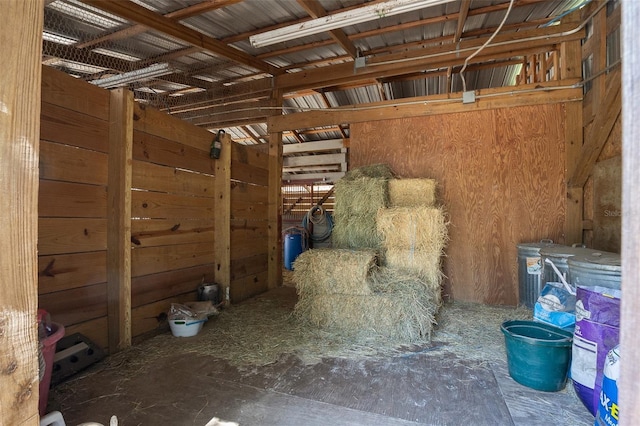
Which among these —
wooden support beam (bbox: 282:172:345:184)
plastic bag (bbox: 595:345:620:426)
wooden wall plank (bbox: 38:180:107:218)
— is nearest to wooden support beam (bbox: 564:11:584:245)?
plastic bag (bbox: 595:345:620:426)

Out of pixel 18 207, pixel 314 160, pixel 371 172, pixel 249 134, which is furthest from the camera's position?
pixel 249 134

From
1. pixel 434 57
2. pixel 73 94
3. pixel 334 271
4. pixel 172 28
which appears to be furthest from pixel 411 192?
pixel 73 94

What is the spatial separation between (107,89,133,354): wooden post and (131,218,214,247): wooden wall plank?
6.0 inches

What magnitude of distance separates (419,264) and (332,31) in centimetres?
271

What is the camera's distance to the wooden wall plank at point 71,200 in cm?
201

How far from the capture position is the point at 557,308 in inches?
84.0

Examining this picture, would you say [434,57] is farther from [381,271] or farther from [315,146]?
[315,146]

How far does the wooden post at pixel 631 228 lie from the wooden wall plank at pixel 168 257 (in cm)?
295

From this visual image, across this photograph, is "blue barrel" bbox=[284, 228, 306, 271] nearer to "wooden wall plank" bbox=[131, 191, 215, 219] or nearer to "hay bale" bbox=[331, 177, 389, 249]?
"hay bale" bbox=[331, 177, 389, 249]

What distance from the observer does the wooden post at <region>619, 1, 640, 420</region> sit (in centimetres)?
42

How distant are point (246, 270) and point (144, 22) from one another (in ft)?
9.75

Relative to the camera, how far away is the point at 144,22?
9.79 feet

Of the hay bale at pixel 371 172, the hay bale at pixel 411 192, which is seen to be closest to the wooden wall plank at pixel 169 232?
the hay bale at pixel 371 172

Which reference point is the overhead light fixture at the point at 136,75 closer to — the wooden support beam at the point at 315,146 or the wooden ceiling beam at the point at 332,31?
the wooden ceiling beam at the point at 332,31
